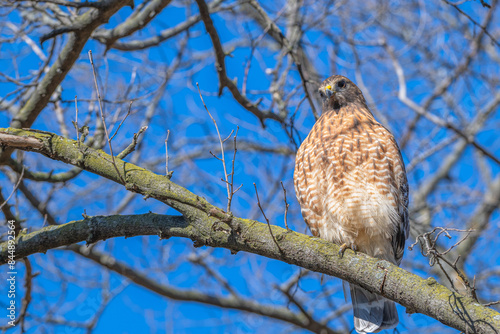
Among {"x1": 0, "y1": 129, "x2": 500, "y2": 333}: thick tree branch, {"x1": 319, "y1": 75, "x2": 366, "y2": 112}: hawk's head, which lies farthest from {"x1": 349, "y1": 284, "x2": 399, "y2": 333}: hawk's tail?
{"x1": 319, "y1": 75, "x2": 366, "y2": 112}: hawk's head

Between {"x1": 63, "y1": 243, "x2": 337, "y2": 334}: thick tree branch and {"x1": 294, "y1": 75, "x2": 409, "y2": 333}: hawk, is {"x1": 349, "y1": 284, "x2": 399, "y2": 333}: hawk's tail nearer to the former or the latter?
{"x1": 294, "y1": 75, "x2": 409, "y2": 333}: hawk

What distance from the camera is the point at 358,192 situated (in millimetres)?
3947

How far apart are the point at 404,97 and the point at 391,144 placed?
7.48 ft

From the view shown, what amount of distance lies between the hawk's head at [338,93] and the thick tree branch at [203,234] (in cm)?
226

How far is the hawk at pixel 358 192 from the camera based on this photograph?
397 centimetres

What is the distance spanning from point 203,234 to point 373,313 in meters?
2.03

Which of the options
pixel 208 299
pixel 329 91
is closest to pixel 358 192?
pixel 329 91

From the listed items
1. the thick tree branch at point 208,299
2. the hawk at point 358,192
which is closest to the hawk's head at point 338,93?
the hawk at point 358,192

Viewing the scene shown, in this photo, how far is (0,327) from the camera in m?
3.86

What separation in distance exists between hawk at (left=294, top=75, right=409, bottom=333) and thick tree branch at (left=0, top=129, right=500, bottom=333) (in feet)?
3.21

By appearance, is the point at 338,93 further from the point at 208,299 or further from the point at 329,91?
the point at 208,299

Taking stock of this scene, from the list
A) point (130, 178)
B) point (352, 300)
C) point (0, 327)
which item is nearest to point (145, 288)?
point (0, 327)

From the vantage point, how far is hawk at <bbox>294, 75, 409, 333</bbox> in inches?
156

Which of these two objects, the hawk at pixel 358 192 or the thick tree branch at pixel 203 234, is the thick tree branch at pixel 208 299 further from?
the thick tree branch at pixel 203 234
